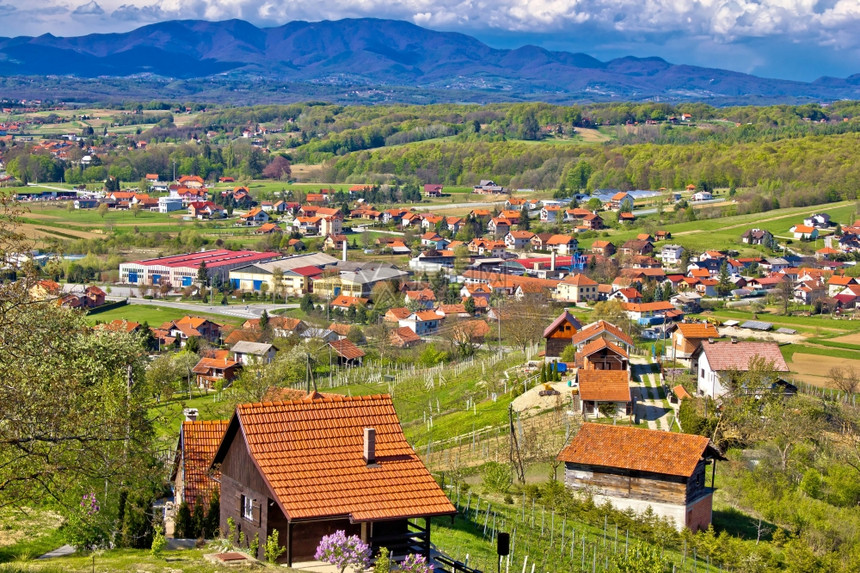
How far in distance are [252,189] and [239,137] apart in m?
51.5

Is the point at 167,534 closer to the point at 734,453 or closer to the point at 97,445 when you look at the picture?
the point at 97,445

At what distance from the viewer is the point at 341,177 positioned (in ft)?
391

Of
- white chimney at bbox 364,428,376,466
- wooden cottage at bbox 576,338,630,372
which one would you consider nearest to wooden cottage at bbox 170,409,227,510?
white chimney at bbox 364,428,376,466

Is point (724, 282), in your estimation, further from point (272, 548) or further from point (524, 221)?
point (272, 548)

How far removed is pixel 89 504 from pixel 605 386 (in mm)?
13868

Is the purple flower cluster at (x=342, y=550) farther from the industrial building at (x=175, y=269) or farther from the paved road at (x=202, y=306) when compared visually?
the industrial building at (x=175, y=269)

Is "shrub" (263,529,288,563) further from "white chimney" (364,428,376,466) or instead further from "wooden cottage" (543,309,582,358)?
"wooden cottage" (543,309,582,358)

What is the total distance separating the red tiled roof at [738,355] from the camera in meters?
25.7

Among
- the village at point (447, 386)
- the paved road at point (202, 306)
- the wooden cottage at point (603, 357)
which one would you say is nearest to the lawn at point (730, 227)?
the village at point (447, 386)

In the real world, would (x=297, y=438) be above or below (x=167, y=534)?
above

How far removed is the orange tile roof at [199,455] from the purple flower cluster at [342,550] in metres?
3.73

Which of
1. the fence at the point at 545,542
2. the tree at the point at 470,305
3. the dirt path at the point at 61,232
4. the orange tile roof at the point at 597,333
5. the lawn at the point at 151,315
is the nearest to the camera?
the fence at the point at 545,542

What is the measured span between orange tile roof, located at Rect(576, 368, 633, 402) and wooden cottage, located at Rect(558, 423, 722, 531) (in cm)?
455

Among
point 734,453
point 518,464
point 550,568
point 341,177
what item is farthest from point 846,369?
point 341,177
